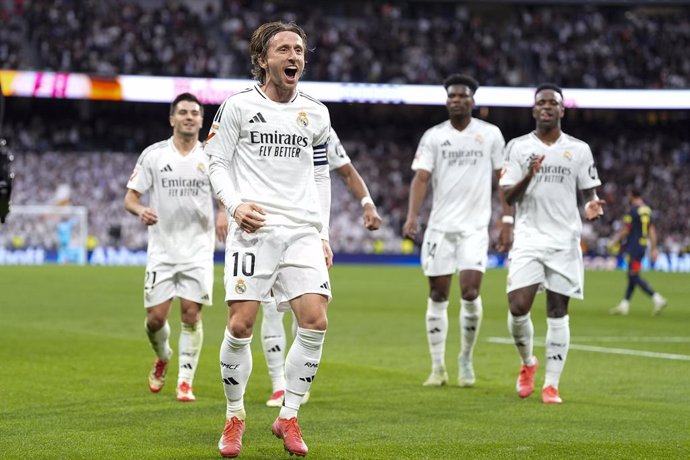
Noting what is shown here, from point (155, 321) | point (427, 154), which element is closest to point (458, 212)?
point (427, 154)

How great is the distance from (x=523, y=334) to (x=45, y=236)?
119ft

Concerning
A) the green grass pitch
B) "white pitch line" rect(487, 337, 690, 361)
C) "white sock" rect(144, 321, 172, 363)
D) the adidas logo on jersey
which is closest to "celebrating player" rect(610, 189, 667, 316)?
the green grass pitch

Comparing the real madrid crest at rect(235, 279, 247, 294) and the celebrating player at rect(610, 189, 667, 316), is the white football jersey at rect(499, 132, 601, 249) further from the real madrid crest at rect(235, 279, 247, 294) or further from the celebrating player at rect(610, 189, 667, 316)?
the celebrating player at rect(610, 189, 667, 316)

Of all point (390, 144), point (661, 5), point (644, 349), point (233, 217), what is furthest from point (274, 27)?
point (661, 5)

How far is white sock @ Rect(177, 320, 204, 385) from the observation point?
1012 cm

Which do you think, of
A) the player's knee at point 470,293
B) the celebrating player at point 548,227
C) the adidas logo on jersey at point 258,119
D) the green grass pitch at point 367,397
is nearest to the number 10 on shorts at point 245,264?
the adidas logo on jersey at point 258,119

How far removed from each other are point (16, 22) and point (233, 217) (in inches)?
1680

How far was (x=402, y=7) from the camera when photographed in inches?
2180

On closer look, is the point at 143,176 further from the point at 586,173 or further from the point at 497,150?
the point at 586,173

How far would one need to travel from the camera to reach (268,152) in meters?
7.11

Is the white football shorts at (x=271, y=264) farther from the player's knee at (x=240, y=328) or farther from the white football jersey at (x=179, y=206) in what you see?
the white football jersey at (x=179, y=206)

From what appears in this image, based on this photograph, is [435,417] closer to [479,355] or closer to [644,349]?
[479,355]

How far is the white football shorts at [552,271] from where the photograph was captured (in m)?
10.4

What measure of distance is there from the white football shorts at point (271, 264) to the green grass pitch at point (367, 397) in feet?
3.28
